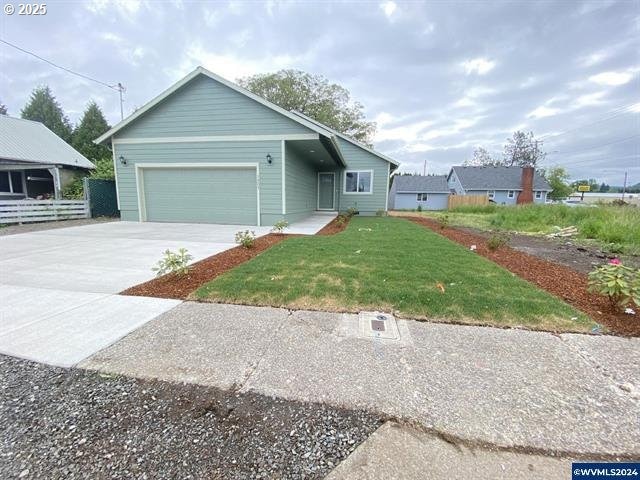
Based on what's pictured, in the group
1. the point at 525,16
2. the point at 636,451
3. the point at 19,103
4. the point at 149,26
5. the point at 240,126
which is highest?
the point at 19,103

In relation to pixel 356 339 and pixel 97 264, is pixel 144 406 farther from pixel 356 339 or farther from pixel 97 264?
pixel 97 264

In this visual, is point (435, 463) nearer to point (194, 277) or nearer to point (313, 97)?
point (194, 277)

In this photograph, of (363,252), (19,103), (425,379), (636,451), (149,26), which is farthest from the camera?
(19,103)

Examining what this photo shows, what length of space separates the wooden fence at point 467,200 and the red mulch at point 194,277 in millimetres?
27141

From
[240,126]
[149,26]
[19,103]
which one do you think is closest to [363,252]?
[240,126]

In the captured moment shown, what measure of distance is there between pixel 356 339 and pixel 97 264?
16.4 feet

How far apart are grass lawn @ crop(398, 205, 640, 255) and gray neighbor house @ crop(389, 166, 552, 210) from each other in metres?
18.4

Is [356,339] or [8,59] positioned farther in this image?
[8,59]

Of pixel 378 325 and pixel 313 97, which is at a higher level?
pixel 313 97

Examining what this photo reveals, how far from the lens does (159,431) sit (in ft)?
5.40

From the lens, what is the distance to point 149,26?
1069 centimetres

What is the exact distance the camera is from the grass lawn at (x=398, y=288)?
127 inches

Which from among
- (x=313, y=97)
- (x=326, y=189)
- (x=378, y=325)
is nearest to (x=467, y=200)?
(x=326, y=189)

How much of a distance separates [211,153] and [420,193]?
92.4ft
